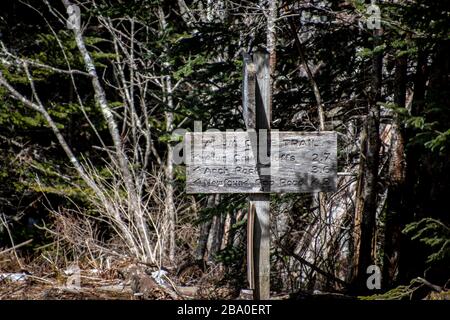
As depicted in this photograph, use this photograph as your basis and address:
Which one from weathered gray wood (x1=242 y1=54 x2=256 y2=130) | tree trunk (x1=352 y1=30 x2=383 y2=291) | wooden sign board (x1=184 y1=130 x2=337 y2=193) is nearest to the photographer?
weathered gray wood (x1=242 y1=54 x2=256 y2=130)

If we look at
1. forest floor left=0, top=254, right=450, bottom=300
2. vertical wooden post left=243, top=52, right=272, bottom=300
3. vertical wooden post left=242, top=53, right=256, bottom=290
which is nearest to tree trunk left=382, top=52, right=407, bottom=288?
forest floor left=0, top=254, right=450, bottom=300

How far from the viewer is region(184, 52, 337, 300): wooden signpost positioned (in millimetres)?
5223

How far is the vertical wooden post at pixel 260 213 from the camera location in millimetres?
5227

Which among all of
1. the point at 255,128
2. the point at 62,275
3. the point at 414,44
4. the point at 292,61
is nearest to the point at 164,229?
the point at 62,275

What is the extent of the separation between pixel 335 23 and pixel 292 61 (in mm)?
684

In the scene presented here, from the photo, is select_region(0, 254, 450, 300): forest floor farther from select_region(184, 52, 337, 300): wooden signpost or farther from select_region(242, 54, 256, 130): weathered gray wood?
select_region(242, 54, 256, 130): weathered gray wood

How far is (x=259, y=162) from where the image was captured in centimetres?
529

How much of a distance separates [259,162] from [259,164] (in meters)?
0.02

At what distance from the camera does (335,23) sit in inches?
298

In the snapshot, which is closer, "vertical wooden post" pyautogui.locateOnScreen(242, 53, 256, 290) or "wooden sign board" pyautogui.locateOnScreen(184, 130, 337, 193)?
"vertical wooden post" pyautogui.locateOnScreen(242, 53, 256, 290)

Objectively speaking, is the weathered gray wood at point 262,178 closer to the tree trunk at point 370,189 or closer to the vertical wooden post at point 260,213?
the vertical wooden post at point 260,213

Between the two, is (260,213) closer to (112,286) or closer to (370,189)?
(370,189)

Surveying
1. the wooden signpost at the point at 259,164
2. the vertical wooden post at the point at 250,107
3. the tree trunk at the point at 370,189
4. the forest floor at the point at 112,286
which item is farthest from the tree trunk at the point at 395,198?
the vertical wooden post at the point at 250,107

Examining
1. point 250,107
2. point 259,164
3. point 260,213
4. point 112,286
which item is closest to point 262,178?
point 259,164
